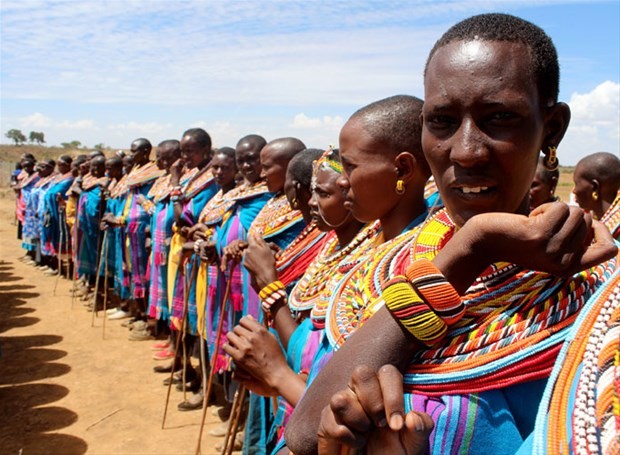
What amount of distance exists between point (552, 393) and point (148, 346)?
7606 mm

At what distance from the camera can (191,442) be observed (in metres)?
5.16

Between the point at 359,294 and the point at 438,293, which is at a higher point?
the point at 438,293

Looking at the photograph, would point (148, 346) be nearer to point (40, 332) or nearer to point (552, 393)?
point (40, 332)

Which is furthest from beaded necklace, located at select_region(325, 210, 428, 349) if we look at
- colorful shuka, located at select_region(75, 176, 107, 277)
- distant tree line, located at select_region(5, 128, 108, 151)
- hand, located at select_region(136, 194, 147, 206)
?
distant tree line, located at select_region(5, 128, 108, 151)

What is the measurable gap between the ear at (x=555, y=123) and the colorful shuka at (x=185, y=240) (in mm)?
5247

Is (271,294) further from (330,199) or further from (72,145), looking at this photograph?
(72,145)

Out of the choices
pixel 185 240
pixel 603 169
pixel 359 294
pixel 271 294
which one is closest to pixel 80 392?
pixel 185 240

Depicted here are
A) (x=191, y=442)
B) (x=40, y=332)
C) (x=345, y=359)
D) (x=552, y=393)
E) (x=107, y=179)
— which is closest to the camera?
(x=552, y=393)

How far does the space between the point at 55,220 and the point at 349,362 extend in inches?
507

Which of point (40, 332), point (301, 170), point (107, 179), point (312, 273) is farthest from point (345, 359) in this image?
point (107, 179)

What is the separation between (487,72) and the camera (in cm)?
119

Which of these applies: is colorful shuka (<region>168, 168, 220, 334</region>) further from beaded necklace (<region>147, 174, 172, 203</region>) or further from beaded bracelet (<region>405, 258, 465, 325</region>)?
beaded bracelet (<region>405, 258, 465, 325</region>)

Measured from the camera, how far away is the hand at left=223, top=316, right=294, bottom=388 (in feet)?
6.66

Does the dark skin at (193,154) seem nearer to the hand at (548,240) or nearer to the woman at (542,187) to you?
the woman at (542,187)
